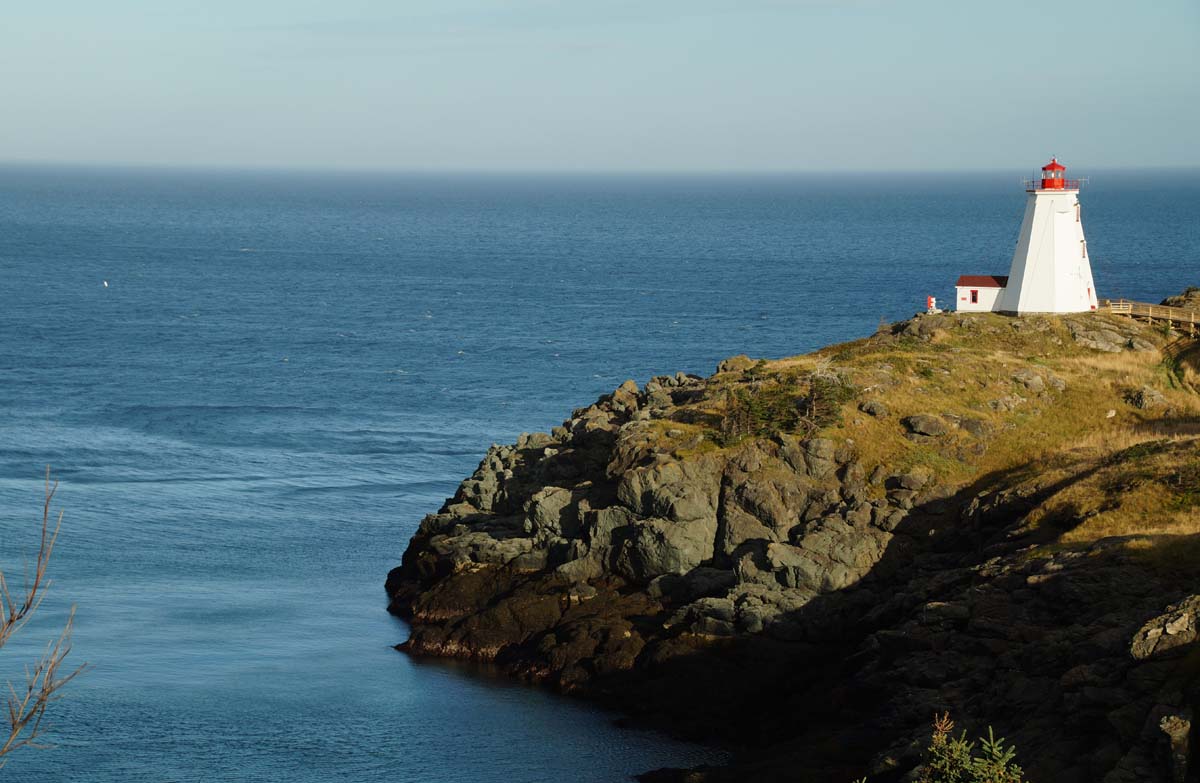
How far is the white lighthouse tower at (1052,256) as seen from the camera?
71938 mm

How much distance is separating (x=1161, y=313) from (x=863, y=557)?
30.7 m

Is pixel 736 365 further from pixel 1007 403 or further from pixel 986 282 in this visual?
pixel 986 282

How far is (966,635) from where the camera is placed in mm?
41625

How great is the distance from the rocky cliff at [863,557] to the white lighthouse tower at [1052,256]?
13.1 feet

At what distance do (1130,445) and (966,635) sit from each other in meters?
16.6

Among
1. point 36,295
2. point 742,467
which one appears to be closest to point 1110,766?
point 742,467

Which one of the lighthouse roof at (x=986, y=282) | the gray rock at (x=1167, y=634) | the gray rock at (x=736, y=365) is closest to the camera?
the gray rock at (x=1167, y=634)

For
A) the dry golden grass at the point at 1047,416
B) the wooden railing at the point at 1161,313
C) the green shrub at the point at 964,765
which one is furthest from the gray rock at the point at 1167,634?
the wooden railing at the point at 1161,313

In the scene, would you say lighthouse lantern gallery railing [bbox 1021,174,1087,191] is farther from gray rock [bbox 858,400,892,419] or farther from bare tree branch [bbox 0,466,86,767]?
bare tree branch [bbox 0,466,86,767]

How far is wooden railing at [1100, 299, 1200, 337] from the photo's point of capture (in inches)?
2783

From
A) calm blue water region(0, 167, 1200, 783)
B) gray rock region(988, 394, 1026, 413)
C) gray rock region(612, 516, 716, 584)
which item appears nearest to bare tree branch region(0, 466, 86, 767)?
calm blue water region(0, 167, 1200, 783)

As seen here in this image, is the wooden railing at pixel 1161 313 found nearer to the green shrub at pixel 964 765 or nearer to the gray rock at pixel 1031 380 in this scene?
the gray rock at pixel 1031 380

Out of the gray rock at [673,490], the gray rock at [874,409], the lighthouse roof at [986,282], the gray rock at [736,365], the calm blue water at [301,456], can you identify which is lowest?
the calm blue water at [301,456]

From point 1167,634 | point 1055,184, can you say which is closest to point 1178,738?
point 1167,634
